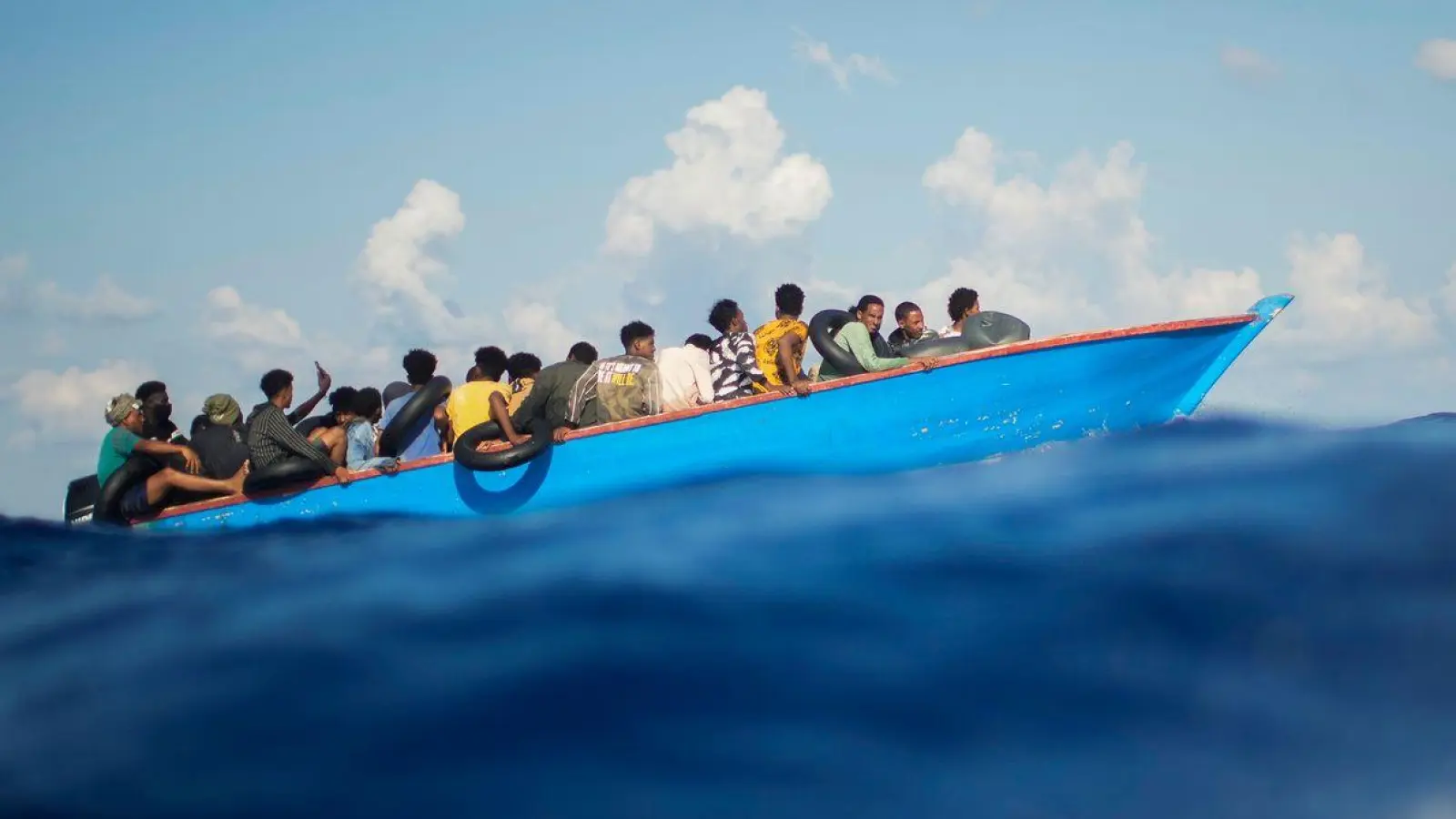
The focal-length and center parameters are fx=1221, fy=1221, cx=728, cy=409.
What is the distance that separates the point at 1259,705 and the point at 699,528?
4080 mm

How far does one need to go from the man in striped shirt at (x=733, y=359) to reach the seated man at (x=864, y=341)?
0.64m

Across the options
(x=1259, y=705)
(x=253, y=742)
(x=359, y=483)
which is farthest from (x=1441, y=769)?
(x=359, y=483)

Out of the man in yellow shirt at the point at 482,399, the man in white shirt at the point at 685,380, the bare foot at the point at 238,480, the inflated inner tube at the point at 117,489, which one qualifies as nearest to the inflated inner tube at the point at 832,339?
the man in white shirt at the point at 685,380

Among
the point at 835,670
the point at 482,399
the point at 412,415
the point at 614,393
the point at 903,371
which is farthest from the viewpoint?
the point at 412,415

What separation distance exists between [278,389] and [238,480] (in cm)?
88

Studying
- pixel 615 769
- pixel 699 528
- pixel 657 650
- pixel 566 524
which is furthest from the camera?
pixel 566 524

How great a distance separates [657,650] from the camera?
5414 millimetres

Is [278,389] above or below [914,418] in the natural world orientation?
above

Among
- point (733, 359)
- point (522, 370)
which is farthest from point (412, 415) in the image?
point (733, 359)

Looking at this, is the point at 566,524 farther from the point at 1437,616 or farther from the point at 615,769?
the point at 1437,616

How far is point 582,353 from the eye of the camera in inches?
462

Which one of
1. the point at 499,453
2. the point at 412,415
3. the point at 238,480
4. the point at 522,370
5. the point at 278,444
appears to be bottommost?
the point at 499,453

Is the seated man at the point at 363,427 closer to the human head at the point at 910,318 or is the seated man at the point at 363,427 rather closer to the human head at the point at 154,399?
the human head at the point at 154,399

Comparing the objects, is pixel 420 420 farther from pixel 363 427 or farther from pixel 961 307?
pixel 961 307
